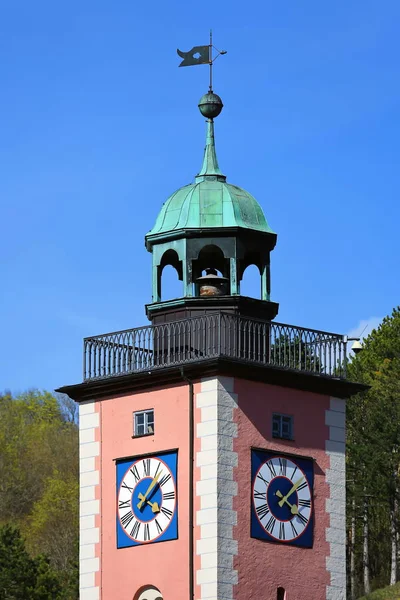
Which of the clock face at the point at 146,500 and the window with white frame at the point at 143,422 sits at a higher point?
the window with white frame at the point at 143,422

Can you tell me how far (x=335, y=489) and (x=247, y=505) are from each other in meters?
2.40

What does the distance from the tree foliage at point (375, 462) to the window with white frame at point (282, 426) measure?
35187mm

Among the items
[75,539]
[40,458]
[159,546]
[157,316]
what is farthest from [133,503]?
[40,458]

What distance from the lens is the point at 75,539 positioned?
3642 inches

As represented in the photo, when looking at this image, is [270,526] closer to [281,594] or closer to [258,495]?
[258,495]

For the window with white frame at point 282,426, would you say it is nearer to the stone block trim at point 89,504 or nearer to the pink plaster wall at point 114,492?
the pink plaster wall at point 114,492

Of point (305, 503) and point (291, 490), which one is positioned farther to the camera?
point (305, 503)

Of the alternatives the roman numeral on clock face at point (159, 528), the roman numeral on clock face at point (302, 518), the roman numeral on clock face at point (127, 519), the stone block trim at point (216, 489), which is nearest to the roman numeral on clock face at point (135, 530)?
the roman numeral on clock face at point (127, 519)

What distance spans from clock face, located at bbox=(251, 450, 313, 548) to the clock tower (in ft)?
0.09

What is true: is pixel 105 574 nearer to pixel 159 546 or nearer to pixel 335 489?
pixel 159 546

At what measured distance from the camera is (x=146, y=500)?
39219 mm

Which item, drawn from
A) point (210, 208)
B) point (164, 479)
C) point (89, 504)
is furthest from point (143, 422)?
point (210, 208)

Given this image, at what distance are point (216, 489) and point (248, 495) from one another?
829mm

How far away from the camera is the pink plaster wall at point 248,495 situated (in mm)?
38438
